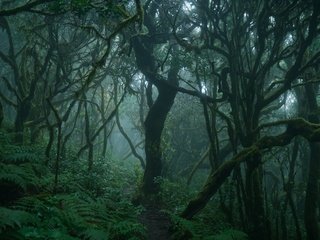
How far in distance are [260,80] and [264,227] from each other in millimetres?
3130

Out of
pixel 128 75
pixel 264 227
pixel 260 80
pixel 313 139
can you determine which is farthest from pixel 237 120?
pixel 128 75

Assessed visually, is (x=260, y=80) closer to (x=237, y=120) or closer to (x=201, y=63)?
(x=237, y=120)

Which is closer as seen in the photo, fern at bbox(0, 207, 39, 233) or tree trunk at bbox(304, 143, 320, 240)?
fern at bbox(0, 207, 39, 233)

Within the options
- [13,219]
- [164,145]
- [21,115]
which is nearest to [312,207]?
[164,145]

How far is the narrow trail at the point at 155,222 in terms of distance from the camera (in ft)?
27.2

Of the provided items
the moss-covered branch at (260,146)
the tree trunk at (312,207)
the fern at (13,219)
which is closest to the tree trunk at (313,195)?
the tree trunk at (312,207)

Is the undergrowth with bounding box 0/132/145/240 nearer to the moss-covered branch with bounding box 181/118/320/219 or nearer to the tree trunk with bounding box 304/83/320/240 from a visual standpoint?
the moss-covered branch with bounding box 181/118/320/219

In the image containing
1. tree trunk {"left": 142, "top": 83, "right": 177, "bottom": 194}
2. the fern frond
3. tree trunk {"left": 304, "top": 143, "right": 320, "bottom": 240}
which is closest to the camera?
the fern frond

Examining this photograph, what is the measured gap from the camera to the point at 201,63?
419 inches

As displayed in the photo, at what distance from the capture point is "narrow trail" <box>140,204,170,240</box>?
829 centimetres

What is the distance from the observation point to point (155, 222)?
919cm

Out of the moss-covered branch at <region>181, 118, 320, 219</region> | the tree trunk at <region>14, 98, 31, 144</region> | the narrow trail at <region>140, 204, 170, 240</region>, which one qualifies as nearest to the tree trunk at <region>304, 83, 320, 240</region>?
the moss-covered branch at <region>181, 118, 320, 219</region>

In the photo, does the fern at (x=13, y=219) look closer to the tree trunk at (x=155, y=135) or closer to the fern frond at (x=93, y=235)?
the fern frond at (x=93, y=235)

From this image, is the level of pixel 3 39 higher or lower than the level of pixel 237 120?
higher
